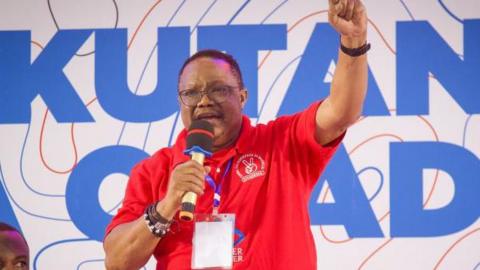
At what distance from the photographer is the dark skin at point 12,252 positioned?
6.97 feet

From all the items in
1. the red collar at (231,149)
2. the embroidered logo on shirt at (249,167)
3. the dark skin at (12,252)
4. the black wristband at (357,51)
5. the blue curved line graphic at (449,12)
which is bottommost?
the dark skin at (12,252)

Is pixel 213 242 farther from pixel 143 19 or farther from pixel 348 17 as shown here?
pixel 143 19

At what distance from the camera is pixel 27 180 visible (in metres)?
3.78

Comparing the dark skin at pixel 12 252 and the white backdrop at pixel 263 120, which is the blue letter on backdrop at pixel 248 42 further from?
the dark skin at pixel 12 252

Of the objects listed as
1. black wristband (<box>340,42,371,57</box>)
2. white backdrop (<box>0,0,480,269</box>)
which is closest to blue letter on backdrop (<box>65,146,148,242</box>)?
white backdrop (<box>0,0,480,269</box>)

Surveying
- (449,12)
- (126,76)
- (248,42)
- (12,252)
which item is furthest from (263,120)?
(12,252)

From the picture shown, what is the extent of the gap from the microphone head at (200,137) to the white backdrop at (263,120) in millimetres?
1486

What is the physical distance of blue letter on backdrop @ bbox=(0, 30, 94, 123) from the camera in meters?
3.80

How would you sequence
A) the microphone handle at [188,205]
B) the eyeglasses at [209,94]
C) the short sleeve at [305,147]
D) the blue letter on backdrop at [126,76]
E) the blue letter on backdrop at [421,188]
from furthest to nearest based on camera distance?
the blue letter on backdrop at [126,76]
the blue letter on backdrop at [421,188]
the eyeglasses at [209,94]
the short sleeve at [305,147]
the microphone handle at [188,205]

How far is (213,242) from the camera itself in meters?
2.27

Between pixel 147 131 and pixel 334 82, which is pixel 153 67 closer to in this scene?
pixel 147 131

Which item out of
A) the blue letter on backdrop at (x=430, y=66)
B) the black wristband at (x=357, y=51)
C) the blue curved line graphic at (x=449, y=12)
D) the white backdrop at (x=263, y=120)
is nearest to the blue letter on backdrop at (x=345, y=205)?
the white backdrop at (x=263, y=120)

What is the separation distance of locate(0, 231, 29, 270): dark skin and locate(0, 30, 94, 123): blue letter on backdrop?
5.46ft

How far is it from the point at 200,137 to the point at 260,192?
338 millimetres
